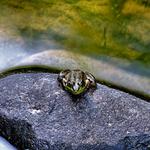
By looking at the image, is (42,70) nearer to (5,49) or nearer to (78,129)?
(5,49)

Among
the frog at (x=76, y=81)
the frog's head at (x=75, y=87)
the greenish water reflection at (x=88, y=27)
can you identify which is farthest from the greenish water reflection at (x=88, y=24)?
the frog's head at (x=75, y=87)

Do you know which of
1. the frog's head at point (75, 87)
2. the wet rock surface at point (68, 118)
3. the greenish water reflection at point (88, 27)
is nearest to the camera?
the wet rock surface at point (68, 118)

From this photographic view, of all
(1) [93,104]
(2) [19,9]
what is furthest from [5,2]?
(1) [93,104]

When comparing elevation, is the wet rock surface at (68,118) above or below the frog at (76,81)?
below

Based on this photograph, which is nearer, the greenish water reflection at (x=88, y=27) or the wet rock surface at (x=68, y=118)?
the wet rock surface at (x=68, y=118)

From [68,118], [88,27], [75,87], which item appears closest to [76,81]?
[75,87]

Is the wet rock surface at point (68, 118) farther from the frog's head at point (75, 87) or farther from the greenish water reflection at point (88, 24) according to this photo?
the greenish water reflection at point (88, 24)

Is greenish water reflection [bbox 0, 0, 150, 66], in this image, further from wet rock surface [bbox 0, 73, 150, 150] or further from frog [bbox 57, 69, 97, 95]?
wet rock surface [bbox 0, 73, 150, 150]

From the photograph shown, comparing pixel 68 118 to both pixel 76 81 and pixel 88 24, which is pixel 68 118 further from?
pixel 88 24
